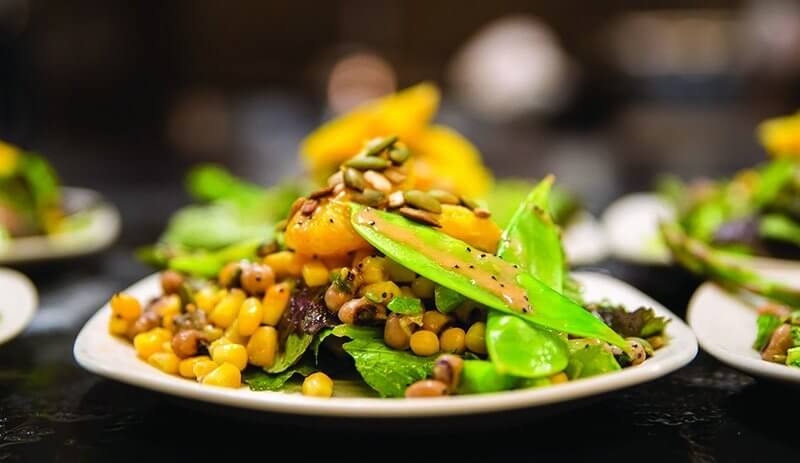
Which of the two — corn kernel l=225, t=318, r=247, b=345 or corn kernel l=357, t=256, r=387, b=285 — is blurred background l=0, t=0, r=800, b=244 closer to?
corn kernel l=225, t=318, r=247, b=345

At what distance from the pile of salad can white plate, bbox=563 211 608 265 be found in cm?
191

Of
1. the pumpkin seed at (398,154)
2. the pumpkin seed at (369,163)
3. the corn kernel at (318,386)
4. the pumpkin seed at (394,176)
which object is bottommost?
the corn kernel at (318,386)

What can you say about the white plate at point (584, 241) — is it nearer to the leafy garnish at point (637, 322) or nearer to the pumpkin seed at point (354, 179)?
the leafy garnish at point (637, 322)

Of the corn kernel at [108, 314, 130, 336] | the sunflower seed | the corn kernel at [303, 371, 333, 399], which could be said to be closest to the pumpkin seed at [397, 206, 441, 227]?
the sunflower seed

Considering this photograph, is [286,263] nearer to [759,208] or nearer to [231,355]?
[231,355]

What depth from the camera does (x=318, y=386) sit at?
62.9 inches

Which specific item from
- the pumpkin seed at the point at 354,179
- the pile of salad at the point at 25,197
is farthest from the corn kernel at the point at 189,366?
the pile of salad at the point at 25,197

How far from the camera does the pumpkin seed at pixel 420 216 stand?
1.74 m

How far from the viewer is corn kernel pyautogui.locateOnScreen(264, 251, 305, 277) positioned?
73.7 inches

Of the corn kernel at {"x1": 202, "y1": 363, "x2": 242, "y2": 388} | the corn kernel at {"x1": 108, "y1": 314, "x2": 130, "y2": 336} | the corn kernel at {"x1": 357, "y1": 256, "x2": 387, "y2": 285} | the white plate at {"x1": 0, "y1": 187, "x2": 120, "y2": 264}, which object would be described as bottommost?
the white plate at {"x1": 0, "y1": 187, "x2": 120, "y2": 264}

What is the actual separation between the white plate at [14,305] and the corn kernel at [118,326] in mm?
225

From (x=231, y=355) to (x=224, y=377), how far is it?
0.26 feet

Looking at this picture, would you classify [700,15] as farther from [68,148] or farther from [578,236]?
[578,236]

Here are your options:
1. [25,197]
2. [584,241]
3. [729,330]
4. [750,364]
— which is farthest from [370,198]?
[25,197]
